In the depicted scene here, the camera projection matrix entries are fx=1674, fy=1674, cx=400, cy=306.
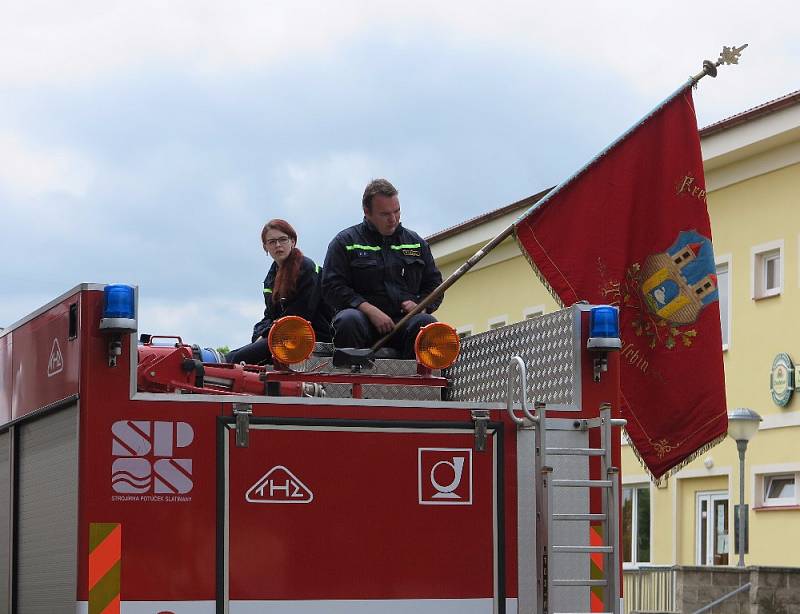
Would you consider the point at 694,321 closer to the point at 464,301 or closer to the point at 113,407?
→ the point at 113,407

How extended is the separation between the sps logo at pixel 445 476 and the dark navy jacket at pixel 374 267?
1672mm

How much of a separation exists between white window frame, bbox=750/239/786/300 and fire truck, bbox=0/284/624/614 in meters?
21.4

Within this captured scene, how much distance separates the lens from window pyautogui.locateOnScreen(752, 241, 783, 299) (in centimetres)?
2836

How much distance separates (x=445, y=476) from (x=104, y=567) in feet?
4.86

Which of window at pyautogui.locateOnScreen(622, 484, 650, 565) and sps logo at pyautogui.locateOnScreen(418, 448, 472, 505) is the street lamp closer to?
window at pyautogui.locateOnScreen(622, 484, 650, 565)

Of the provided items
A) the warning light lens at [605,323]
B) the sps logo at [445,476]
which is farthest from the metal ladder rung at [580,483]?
the warning light lens at [605,323]

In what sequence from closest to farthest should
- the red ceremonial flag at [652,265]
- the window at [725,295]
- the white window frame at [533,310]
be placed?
the red ceremonial flag at [652,265] < the window at [725,295] < the white window frame at [533,310]

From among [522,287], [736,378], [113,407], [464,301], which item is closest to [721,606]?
[736,378]

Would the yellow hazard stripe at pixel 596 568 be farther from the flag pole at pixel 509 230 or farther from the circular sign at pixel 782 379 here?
the circular sign at pixel 782 379

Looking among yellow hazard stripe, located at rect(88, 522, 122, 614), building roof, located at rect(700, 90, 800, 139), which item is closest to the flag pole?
yellow hazard stripe, located at rect(88, 522, 122, 614)

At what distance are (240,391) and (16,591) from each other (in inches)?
52.1

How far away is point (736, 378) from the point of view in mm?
29188

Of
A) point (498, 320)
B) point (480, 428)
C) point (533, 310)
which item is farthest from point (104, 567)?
point (498, 320)

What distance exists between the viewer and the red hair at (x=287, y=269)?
909 cm
